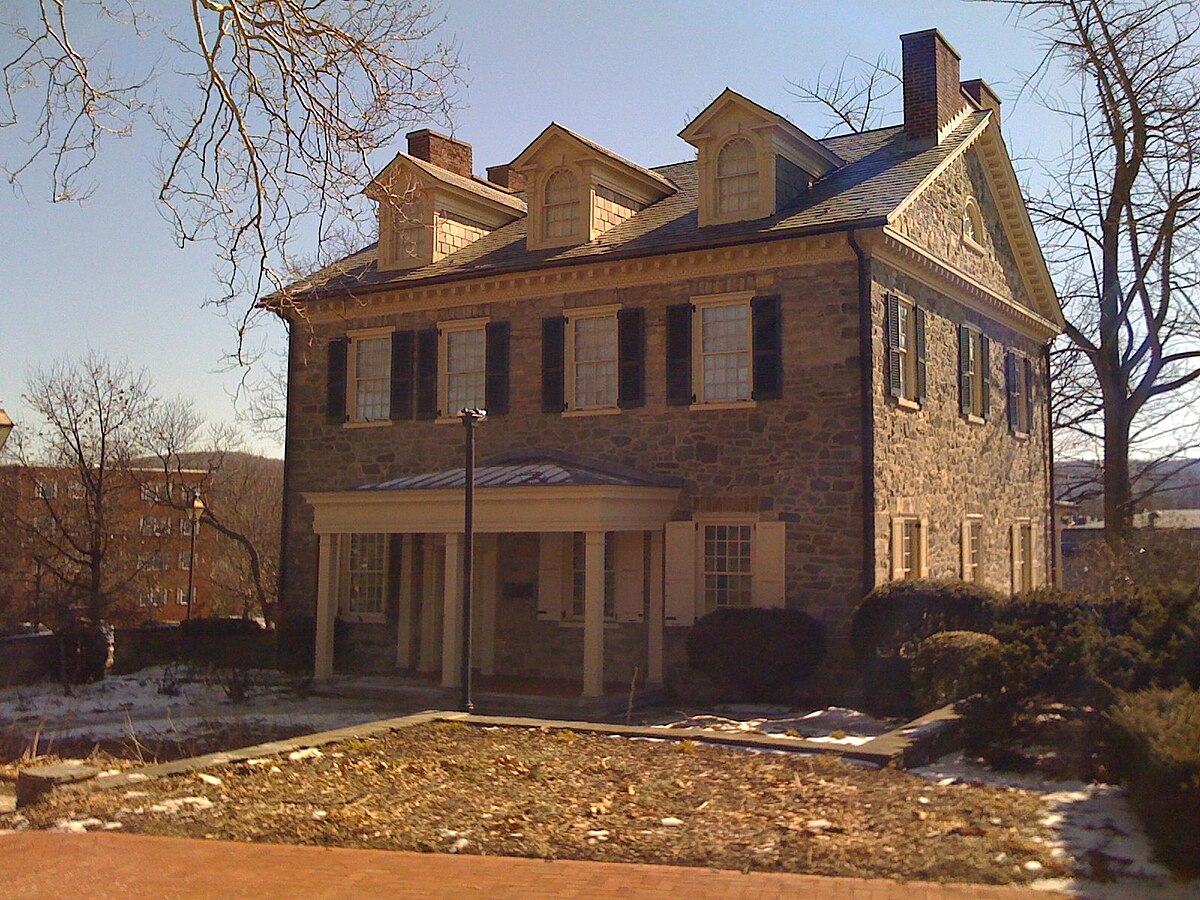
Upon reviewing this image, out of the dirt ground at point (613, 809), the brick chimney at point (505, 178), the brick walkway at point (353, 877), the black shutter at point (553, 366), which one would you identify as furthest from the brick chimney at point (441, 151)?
the brick walkway at point (353, 877)

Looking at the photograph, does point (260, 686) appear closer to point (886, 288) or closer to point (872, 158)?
point (886, 288)

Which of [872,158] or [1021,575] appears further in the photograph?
[1021,575]

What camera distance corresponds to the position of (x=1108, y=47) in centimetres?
2353

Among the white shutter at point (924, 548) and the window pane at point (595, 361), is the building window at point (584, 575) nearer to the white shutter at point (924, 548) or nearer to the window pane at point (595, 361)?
the window pane at point (595, 361)

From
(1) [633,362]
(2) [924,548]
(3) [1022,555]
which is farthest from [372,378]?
(3) [1022,555]

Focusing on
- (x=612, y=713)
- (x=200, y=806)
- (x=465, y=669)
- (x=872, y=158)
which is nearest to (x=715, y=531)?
(x=612, y=713)

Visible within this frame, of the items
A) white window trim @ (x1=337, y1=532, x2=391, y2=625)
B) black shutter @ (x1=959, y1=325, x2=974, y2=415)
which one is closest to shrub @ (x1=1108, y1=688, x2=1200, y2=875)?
black shutter @ (x1=959, y1=325, x2=974, y2=415)

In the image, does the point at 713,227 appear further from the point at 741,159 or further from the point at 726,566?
the point at 726,566

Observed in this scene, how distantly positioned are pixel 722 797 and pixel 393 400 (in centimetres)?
1292

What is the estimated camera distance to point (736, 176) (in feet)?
58.0

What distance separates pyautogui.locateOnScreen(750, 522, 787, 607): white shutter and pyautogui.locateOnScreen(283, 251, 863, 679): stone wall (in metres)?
0.15

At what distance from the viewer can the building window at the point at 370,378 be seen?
66.5ft

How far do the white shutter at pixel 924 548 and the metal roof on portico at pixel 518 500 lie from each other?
3703 millimetres

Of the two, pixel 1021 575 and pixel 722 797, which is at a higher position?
pixel 1021 575
